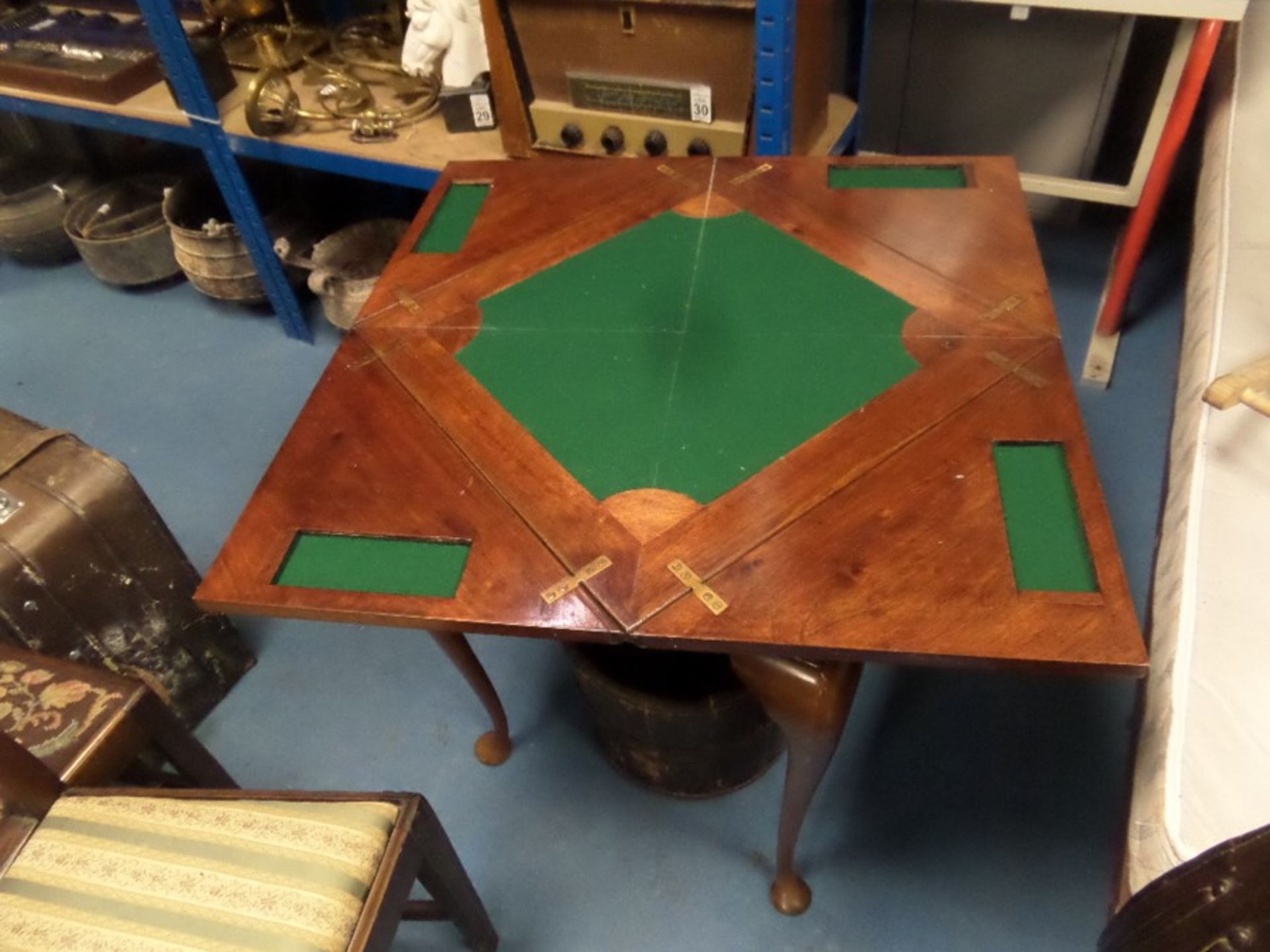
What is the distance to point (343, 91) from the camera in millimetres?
1982

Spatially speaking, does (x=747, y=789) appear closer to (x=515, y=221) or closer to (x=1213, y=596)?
(x=1213, y=596)

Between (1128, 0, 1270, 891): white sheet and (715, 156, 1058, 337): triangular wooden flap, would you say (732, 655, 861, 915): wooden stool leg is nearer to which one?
(1128, 0, 1270, 891): white sheet

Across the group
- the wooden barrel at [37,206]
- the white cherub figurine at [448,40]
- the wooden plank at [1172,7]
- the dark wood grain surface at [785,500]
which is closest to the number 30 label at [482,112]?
the white cherub figurine at [448,40]

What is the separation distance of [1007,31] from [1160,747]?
6.20ft

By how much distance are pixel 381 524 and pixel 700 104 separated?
37.6 inches

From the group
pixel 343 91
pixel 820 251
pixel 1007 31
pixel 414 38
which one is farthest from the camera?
pixel 1007 31

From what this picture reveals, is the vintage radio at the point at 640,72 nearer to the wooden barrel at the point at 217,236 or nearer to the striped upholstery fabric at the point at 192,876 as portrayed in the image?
the wooden barrel at the point at 217,236

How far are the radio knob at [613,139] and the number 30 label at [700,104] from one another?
0.14 meters

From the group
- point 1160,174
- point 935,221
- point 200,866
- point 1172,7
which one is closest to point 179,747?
point 200,866

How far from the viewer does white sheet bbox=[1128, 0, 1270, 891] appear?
83cm

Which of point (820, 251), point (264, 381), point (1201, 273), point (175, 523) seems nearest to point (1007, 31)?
point (1201, 273)

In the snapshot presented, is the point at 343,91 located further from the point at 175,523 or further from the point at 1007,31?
the point at 1007,31

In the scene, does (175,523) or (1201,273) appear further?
(175,523)

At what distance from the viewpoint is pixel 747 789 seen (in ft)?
4.83
